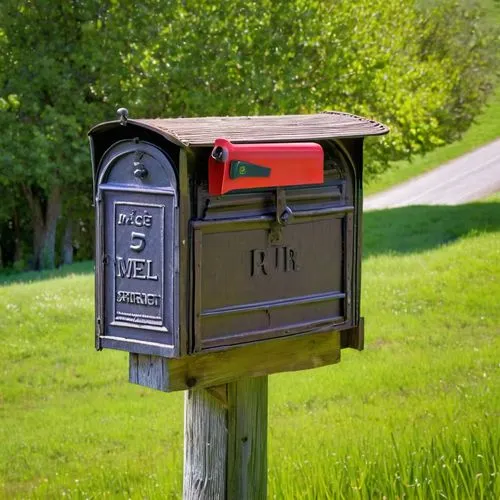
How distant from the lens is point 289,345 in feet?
14.9

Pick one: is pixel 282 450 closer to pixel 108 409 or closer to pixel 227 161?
pixel 108 409

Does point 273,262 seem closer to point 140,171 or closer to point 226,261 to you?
point 226,261

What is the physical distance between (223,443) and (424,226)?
16.2 m

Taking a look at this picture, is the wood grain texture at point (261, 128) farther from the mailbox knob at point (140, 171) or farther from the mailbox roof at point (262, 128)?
the mailbox knob at point (140, 171)

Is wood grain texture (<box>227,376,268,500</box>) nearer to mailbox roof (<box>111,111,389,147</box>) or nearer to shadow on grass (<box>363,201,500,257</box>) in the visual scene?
mailbox roof (<box>111,111,389,147</box>)

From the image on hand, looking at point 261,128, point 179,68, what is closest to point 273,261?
point 261,128

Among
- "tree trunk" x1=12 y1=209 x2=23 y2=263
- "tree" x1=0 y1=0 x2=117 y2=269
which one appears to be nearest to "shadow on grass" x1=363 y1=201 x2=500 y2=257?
"tree" x1=0 y1=0 x2=117 y2=269

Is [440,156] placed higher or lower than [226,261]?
lower

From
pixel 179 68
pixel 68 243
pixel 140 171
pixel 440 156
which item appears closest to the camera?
pixel 140 171

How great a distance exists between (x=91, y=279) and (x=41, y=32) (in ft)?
31.2

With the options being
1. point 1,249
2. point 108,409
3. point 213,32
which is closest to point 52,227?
point 1,249

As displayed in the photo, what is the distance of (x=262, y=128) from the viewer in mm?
4328

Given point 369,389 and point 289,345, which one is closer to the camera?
point 289,345

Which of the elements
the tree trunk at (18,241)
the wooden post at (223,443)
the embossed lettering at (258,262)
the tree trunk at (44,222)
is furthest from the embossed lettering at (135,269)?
the tree trunk at (18,241)
